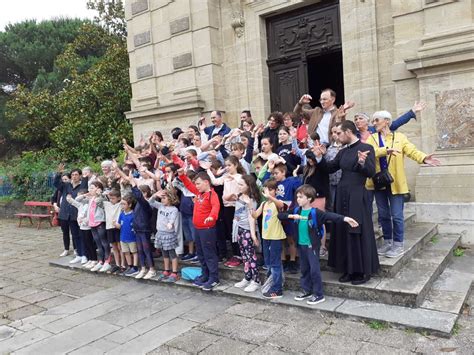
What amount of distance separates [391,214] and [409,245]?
586 millimetres

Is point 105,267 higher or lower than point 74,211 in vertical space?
lower

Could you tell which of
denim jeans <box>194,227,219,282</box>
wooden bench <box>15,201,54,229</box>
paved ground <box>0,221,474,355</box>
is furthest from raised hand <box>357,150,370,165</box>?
wooden bench <box>15,201,54,229</box>

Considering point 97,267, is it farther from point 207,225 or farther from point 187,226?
point 207,225

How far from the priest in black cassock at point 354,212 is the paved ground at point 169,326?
62cm

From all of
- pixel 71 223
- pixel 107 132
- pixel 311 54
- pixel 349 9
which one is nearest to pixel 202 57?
pixel 311 54

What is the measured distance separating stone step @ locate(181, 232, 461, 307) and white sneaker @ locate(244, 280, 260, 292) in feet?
0.50

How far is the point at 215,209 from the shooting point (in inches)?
198

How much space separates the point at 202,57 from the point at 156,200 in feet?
15.2

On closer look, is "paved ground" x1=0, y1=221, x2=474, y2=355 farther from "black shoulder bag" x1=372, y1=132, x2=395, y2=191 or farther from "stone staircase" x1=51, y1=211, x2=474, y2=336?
"black shoulder bag" x1=372, y1=132, x2=395, y2=191

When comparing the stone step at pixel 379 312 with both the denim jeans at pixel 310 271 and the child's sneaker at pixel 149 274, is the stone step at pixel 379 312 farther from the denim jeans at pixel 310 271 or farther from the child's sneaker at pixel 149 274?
the child's sneaker at pixel 149 274

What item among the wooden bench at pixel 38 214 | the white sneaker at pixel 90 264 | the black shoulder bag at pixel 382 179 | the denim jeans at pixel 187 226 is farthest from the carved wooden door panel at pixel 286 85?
the wooden bench at pixel 38 214

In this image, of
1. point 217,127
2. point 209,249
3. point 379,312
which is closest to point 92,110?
point 217,127

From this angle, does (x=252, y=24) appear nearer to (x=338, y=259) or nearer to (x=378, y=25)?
(x=378, y=25)

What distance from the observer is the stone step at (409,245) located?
4461mm
